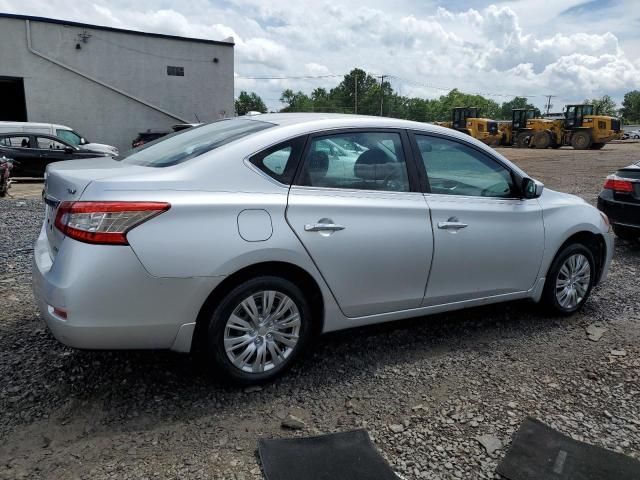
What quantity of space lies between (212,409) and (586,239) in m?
3.46

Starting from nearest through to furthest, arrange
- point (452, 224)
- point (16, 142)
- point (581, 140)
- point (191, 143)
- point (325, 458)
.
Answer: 1. point (325, 458)
2. point (191, 143)
3. point (452, 224)
4. point (16, 142)
5. point (581, 140)

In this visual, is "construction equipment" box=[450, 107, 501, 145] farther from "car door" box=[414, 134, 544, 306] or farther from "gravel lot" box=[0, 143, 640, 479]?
"gravel lot" box=[0, 143, 640, 479]

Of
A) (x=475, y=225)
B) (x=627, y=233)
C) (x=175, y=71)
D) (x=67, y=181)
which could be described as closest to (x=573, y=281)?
(x=475, y=225)

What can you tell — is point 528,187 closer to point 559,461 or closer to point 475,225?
point 475,225

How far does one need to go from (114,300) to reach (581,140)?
1396 inches

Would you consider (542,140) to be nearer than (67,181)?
No

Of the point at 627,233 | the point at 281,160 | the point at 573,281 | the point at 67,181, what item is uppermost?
the point at 281,160

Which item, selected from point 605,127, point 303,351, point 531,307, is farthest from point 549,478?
point 605,127

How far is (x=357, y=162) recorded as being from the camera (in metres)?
3.49

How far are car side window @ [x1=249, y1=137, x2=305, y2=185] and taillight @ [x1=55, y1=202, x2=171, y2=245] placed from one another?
0.70 meters

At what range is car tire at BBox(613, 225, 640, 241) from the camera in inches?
276

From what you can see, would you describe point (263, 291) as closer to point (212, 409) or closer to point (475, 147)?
point (212, 409)

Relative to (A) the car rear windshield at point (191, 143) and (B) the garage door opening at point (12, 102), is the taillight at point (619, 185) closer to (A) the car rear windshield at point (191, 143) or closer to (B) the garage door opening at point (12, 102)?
(A) the car rear windshield at point (191, 143)

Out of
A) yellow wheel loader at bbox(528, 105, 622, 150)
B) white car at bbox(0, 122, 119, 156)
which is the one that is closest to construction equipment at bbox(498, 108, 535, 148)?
yellow wheel loader at bbox(528, 105, 622, 150)
